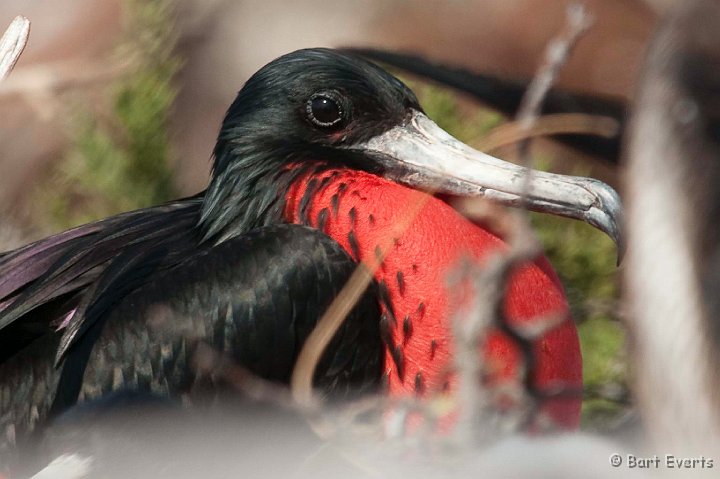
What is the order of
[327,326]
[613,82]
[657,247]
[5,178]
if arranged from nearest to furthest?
[657,247], [327,326], [5,178], [613,82]

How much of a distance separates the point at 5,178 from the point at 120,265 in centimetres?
211

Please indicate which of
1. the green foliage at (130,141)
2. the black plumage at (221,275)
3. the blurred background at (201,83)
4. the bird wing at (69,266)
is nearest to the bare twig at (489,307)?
the black plumage at (221,275)

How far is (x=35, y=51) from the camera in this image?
429cm

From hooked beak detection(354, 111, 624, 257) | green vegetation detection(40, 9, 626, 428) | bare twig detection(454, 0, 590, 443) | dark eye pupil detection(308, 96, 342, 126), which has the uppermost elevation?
green vegetation detection(40, 9, 626, 428)

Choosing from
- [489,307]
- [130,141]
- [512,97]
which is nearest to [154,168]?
[130,141]

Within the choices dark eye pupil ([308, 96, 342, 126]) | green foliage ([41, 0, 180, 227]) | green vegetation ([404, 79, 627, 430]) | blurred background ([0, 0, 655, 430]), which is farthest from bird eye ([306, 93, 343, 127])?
green foliage ([41, 0, 180, 227])

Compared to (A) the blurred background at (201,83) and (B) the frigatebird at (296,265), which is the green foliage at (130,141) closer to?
(A) the blurred background at (201,83)

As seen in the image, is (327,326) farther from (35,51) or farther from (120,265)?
(35,51)

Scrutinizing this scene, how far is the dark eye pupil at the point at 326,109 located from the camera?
2.14 meters

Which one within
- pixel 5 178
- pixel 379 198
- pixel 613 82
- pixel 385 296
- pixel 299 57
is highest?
pixel 613 82

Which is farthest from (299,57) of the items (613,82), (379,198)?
(613,82)

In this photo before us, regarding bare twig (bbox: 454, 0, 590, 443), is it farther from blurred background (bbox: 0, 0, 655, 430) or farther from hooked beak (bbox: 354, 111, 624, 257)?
blurred background (bbox: 0, 0, 655, 430)

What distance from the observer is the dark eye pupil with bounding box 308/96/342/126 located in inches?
84.2

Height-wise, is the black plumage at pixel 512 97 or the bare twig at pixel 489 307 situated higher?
the black plumage at pixel 512 97
